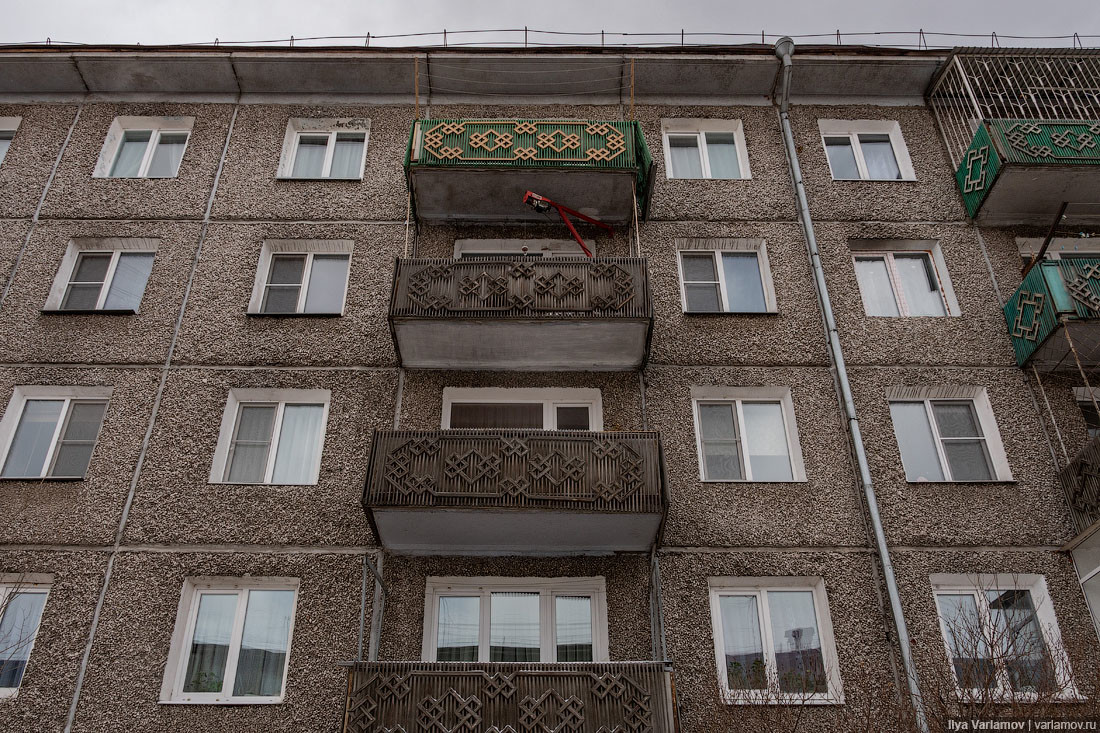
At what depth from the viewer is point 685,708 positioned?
9.05 m

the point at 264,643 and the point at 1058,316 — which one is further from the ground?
the point at 1058,316

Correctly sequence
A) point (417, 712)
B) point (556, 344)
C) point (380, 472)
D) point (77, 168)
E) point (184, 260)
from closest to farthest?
point (417, 712), point (380, 472), point (556, 344), point (184, 260), point (77, 168)

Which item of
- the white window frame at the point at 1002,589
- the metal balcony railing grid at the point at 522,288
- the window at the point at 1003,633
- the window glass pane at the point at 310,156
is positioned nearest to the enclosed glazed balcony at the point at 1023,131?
the white window frame at the point at 1002,589

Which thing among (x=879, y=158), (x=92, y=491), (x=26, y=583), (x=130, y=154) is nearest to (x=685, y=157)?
(x=879, y=158)

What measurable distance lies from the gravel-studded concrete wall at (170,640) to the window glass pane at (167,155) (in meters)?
7.21

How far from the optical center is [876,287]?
43.0ft

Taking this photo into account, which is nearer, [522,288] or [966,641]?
[966,641]

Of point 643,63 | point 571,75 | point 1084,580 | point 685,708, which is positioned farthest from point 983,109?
point 685,708

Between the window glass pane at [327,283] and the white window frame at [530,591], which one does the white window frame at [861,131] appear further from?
the white window frame at [530,591]

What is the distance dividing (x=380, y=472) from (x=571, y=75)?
29.0ft

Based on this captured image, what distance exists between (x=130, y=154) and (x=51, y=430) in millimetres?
5689

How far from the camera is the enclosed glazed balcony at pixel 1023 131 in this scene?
12820 millimetres

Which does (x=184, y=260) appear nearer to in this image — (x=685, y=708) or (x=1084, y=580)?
(x=685, y=708)

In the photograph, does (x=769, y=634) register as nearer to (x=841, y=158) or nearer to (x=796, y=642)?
(x=796, y=642)
